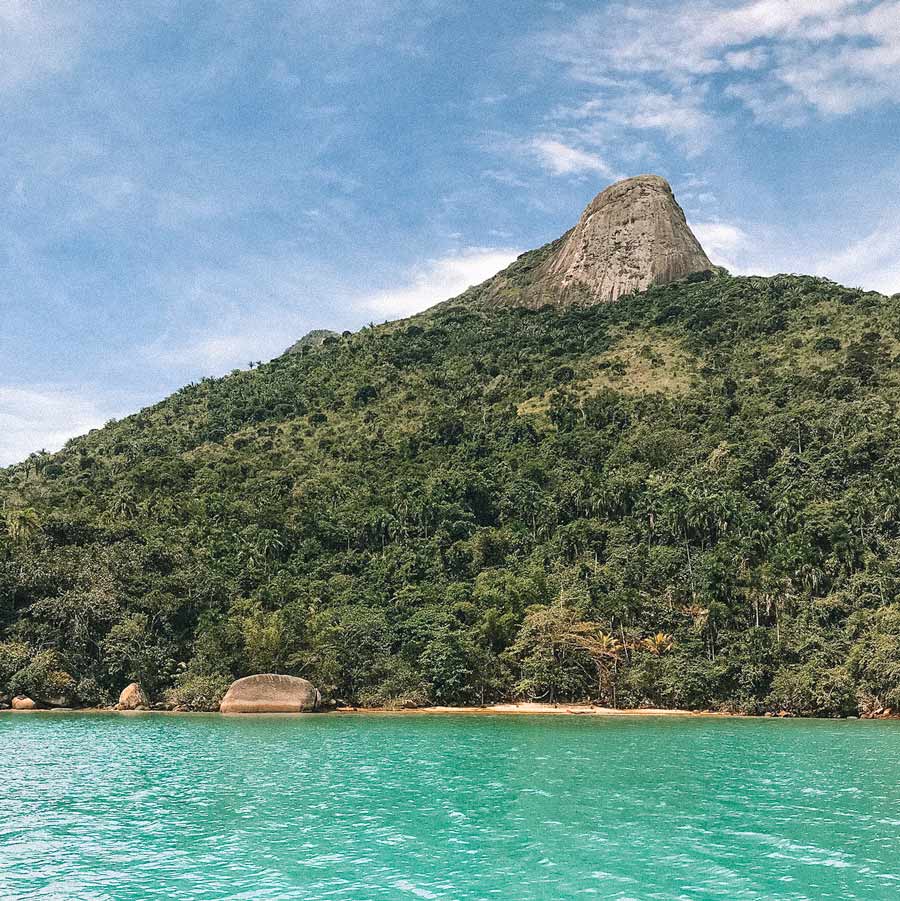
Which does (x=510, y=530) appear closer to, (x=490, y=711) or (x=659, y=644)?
(x=659, y=644)

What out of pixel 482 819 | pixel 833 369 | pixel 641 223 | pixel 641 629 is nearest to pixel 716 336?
pixel 833 369

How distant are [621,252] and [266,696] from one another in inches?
5223

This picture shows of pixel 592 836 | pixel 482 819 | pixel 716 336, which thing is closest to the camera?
pixel 592 836

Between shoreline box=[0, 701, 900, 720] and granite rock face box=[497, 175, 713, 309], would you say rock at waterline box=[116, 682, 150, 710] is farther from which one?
granite rock face box=[497, 175, 713, 309]

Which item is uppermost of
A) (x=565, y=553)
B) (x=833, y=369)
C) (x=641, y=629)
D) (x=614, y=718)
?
(x=833, y=369)

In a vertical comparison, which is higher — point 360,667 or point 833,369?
point 833,369

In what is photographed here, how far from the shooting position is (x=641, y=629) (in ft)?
212

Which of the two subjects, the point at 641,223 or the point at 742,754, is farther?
the point at 641,223

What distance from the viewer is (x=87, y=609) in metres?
62.0

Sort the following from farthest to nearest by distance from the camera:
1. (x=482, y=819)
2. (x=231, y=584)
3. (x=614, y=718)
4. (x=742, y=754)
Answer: (x=231, y=584), (x=614, y=718), (x=742, y=754), (x=482, y=819)

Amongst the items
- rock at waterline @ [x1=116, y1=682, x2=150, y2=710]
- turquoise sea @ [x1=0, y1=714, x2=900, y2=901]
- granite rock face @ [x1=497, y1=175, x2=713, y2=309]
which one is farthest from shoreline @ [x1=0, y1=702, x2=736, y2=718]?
granite rock face @ [x1=497, y1=175, x2=713, y2=309]

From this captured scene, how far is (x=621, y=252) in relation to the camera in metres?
166

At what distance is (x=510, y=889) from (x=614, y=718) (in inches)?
1635

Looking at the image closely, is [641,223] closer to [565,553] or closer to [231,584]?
[565,553]
